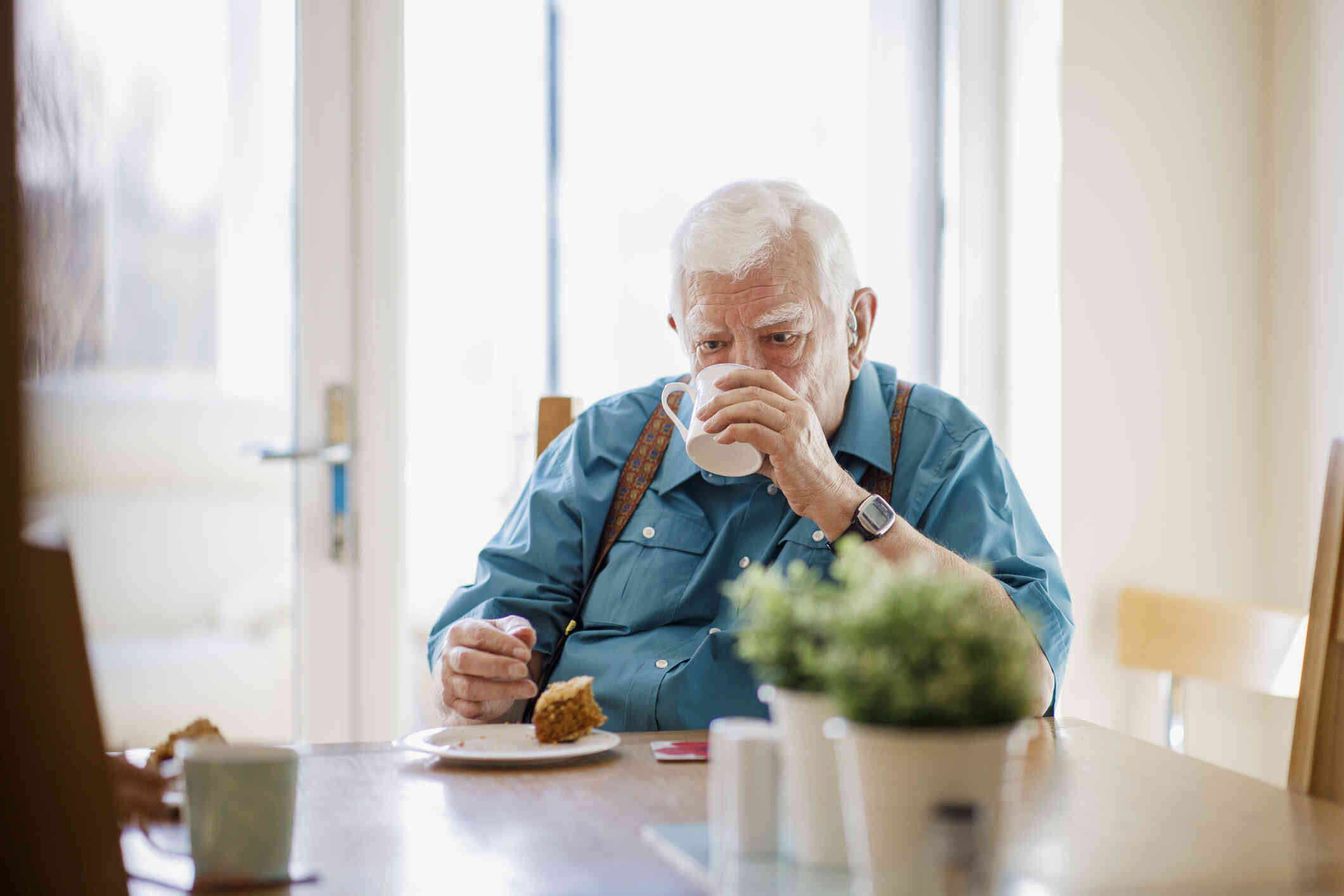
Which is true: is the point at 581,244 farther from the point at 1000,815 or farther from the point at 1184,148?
the point at 1000,815

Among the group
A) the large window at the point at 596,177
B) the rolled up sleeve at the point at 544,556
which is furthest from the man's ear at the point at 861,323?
the large window at the point at 596,177

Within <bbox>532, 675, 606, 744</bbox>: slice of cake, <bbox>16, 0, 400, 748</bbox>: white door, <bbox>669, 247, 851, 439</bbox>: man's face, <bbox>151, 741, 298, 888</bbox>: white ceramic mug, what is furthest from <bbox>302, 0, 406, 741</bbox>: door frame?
<bbox>151, 741, 298, 888</bbox>: white ceramic mug

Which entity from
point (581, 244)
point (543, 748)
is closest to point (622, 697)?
point (543, 748)

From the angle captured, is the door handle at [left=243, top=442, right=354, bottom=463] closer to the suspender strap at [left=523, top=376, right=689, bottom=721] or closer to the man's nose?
the suspender strap at [left=523, top=376, right=689, bottom=721]

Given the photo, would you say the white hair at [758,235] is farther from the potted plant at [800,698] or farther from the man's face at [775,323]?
the potted plant at [800,698]

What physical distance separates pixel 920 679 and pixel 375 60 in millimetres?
2174

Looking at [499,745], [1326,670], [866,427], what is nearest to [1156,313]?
[866,427]

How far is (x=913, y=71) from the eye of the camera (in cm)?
281

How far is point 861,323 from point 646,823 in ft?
3.38

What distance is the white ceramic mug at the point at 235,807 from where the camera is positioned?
0.76 metres

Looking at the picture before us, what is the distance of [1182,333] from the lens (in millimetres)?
2535

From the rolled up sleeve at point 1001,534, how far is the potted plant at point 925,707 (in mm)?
855

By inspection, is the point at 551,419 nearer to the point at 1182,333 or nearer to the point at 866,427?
the point at 866,427

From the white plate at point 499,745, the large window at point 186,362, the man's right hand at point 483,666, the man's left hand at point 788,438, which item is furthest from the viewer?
the large window at point 186,362
